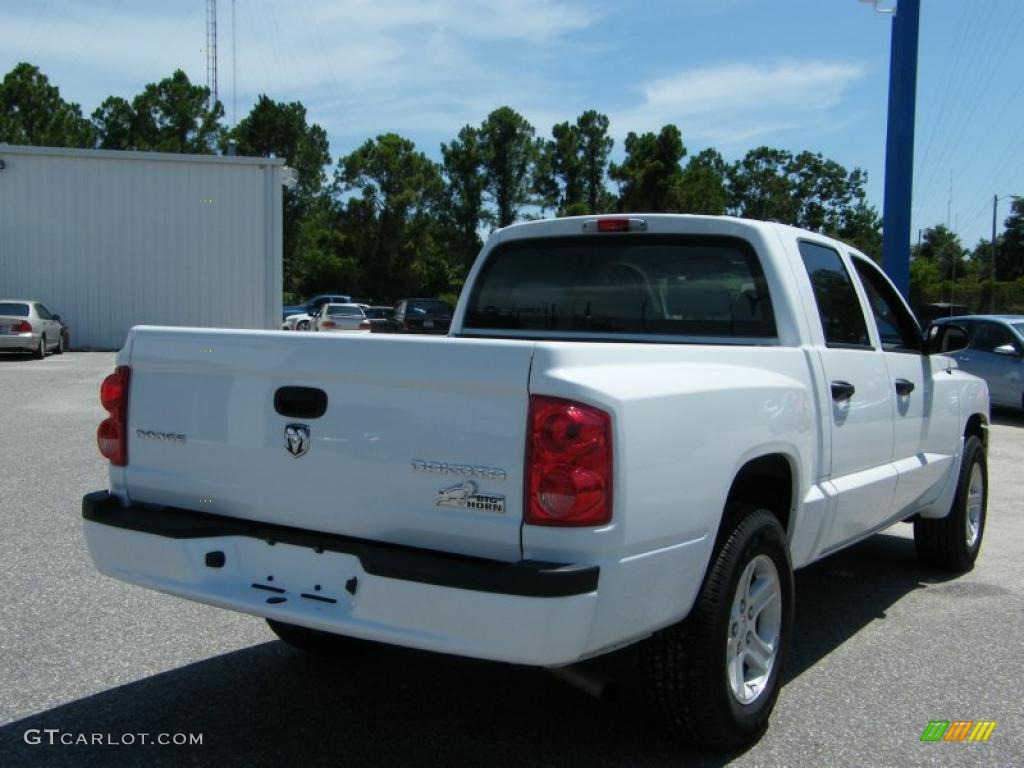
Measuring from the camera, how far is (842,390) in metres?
4.36

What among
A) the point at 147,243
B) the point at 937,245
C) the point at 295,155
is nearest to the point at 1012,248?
the point at 937,245

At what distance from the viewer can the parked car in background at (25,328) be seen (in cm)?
2412

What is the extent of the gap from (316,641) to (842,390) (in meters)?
2.54

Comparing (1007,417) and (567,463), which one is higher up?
(567,463)

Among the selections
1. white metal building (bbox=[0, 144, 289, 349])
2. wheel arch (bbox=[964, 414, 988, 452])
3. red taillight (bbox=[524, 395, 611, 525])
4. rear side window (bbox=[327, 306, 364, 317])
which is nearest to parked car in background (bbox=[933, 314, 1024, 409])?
wheel arch (bbox=[964, 414, 988, 452])

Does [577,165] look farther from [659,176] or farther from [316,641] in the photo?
[316,641]

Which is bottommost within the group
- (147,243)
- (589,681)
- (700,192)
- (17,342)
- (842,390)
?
(589,681)

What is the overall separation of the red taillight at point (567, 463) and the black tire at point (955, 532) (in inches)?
153

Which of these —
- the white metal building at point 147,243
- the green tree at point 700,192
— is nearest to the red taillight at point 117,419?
the white metal building at point 147,243

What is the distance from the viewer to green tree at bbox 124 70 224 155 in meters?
63.2

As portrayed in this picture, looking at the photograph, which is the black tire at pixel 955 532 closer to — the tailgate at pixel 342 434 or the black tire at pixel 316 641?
the black tire at pixel 316 641

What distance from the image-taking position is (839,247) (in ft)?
16.6

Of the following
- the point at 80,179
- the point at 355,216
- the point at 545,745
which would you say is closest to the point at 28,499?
the point at 545,745

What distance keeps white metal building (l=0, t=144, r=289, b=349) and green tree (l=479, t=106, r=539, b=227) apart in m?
32.0
